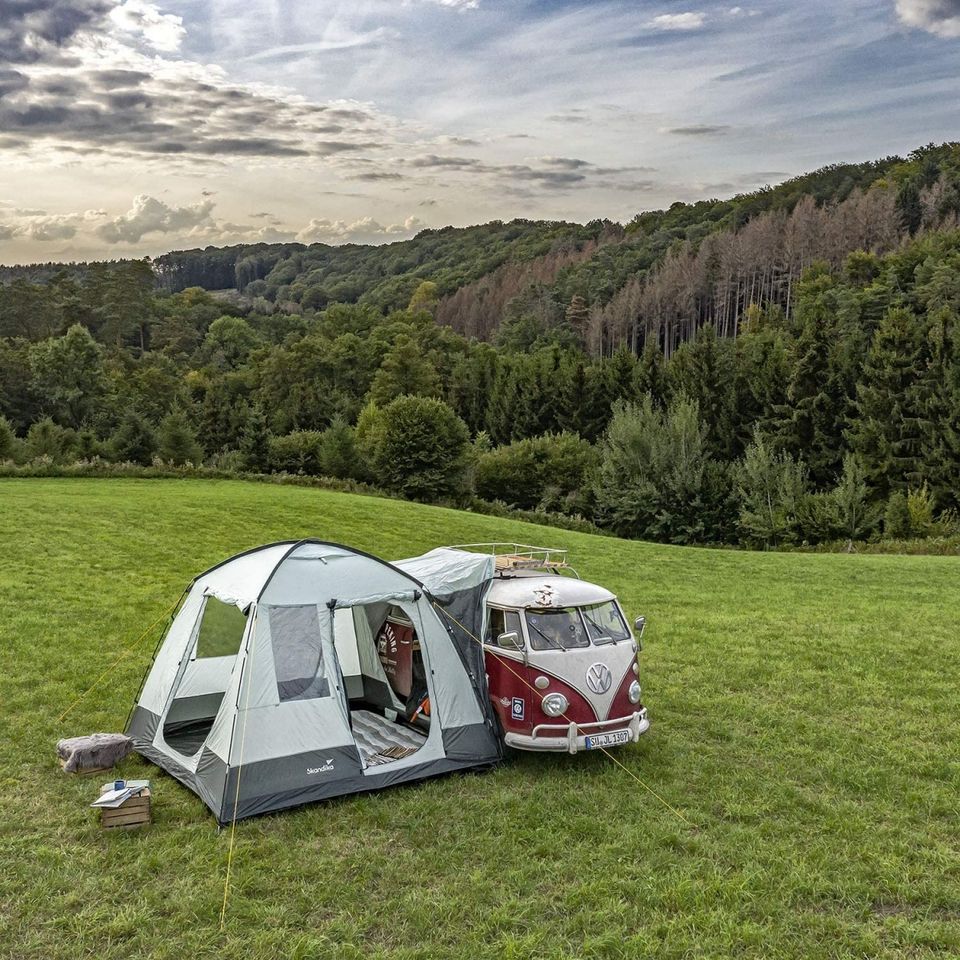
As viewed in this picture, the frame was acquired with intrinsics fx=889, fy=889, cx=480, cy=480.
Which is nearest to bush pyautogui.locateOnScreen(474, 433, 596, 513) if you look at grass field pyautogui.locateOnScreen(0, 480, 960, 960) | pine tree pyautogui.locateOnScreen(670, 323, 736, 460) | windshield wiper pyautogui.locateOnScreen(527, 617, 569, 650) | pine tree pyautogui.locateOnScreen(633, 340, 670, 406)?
pine tree pyautogui.locateOnScreen(670, 323, 736, 460)

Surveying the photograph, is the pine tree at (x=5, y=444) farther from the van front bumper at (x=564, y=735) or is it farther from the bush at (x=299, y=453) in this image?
the van front bumper at (x=564, y=735)

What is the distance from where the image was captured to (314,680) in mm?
10000

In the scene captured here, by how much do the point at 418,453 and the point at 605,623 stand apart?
43.2 metres

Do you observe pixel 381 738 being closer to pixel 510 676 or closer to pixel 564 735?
pixel 510 676

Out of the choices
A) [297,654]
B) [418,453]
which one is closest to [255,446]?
[418,453]

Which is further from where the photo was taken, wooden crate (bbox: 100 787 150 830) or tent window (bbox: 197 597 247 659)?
tent window (bbox: 197 597 247 659)

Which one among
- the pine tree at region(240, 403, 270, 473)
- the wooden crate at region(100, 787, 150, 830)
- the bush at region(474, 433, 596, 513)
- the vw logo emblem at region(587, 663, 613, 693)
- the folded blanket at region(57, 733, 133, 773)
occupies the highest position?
the vw logo emblem at region(587, 663, 613, 693)

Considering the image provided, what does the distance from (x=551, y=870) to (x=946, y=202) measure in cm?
11414

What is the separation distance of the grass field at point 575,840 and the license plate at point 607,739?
0.41 metres

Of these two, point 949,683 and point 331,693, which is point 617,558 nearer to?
point 949,683

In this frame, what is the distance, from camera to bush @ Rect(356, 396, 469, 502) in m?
53.5

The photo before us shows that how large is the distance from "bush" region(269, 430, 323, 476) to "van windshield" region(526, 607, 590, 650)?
1837 inches

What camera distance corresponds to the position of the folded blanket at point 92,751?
10.2m

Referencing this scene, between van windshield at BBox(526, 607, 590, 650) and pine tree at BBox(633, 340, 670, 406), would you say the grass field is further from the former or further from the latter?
pine tree at BBox(633, 340, 670, 406)
